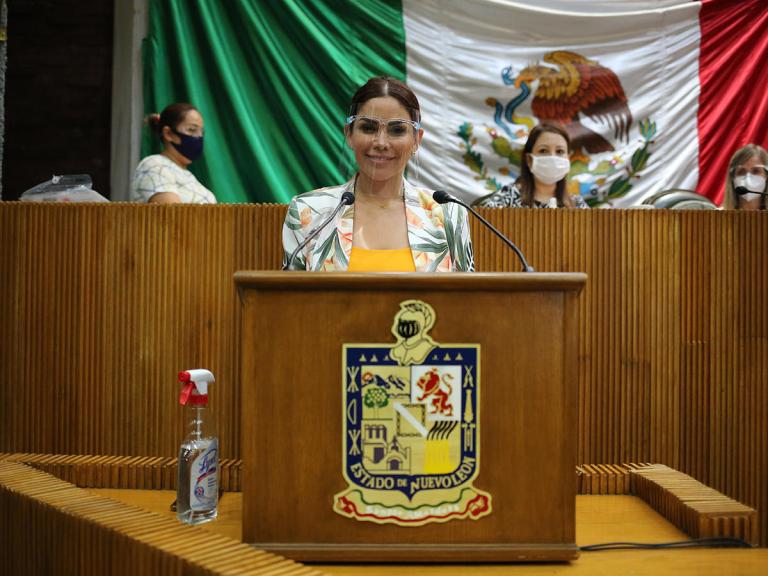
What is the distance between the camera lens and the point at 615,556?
4.09ft

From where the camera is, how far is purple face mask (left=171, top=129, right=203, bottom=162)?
347cm

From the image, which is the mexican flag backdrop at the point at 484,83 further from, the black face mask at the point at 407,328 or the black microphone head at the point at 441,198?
the black face mask at the point at 407,328

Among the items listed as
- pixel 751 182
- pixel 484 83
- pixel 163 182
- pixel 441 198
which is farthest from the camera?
pixel 484 83

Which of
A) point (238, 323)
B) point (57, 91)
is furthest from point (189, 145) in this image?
point (238, 323)

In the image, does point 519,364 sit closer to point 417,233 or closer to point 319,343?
point 319,343

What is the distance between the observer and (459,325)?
1.18m

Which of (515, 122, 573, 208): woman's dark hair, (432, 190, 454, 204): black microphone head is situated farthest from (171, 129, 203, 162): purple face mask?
(432, 190, 454, 204): black microphone head

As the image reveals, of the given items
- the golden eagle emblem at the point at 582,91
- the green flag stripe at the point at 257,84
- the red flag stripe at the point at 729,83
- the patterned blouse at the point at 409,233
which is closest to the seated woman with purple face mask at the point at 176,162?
the green flag stripe at the point at 257,84

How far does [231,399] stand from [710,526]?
143cm

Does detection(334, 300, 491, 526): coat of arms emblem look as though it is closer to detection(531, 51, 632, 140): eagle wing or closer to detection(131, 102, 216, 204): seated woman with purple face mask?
detection(131, 102, 216, 204): seated woman with purple face mask

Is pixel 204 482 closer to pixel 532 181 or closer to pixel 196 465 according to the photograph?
pixel 196 465

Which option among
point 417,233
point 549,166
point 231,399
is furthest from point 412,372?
point 549,166

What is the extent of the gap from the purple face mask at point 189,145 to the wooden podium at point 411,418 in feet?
8.12

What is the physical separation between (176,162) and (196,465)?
92.5 inches
